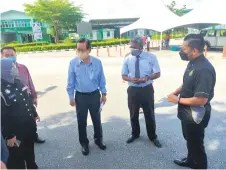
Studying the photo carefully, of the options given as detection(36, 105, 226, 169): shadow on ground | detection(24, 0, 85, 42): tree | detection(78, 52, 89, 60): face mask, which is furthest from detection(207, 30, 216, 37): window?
detection(24, 0, 85, 42): tree

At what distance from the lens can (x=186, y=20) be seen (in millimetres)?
16062

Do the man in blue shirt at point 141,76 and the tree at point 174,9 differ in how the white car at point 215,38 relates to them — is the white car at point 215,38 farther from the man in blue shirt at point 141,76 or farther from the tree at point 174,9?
the tree at point 174,9

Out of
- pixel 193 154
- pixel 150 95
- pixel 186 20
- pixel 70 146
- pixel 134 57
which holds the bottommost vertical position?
pixel 70 146

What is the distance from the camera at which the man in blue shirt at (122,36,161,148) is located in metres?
3.28

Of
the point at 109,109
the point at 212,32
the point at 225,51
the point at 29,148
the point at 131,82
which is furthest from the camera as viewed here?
the point at 212,32

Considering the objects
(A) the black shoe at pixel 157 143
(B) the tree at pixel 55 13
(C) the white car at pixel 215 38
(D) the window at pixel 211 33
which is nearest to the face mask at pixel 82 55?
(A) the black shoe at pixel 157 143

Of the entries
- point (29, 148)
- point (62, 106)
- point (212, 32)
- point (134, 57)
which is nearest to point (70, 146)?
point (29, 148)

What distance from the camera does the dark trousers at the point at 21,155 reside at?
8.03 ft

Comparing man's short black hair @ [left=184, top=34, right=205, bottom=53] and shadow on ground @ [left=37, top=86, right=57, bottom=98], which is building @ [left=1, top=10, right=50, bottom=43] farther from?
man's short black hair @ [left=184, top=34, right=205, bottom=53]

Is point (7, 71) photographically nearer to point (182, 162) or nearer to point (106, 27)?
point (182, 162)

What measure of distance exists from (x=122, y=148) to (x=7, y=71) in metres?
2.09

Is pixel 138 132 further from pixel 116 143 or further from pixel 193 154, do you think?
pixel 193 154

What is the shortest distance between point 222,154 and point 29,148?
2.62 metres

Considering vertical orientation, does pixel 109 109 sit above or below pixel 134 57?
below
